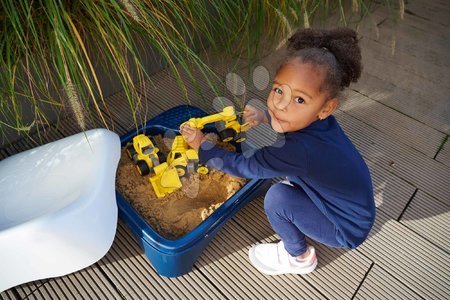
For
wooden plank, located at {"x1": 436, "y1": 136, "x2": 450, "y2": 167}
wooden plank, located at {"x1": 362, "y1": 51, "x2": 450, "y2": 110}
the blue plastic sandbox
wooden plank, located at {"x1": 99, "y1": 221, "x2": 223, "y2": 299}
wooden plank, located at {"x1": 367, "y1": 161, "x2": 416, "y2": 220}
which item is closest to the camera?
the blue plastic sandbox

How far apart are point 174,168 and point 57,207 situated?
34 centimetres

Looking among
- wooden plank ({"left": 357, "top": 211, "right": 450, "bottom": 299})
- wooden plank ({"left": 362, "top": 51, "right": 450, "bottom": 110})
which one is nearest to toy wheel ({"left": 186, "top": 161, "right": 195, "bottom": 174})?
wooden plank ({"left": 357, "top": 211, "right": 450, "bottom": 299})

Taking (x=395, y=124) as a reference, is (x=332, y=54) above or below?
above

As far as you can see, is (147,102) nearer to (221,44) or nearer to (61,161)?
(221,44)

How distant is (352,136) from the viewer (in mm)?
1500

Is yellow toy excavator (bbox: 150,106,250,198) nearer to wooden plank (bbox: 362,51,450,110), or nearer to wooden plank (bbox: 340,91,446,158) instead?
wooden plank (bbox: 340,91,446,158)

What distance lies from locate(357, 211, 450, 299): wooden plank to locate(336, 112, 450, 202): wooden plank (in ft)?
0.77

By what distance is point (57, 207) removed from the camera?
906 mm

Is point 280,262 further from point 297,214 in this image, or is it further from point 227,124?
point 227,124

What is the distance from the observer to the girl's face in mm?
782

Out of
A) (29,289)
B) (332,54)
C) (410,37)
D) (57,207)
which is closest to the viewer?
(332,54)

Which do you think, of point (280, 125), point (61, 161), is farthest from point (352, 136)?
point (61, 161)

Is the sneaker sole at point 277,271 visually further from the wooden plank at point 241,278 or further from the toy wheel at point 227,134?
the toy wheel at point 227,134

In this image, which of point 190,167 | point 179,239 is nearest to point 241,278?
point 179,239
